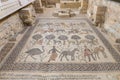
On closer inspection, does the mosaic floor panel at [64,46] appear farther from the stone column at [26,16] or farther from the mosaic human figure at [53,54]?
the stone column at [26,16]

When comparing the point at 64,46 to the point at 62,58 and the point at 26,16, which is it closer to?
the point at 62,58

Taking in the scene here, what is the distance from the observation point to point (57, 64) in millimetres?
2512

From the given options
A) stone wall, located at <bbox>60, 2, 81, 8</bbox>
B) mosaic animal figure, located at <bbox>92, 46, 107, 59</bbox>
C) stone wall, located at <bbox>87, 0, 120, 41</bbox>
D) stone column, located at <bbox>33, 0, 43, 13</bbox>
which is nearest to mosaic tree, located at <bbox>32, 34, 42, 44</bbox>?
mosaic animal figure, located at <bbox>92, 46, 107, 59</bbox>

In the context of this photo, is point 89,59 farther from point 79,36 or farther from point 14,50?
point 14,50

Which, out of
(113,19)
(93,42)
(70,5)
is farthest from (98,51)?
(70,5)

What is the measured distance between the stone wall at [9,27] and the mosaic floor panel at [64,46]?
67 cm

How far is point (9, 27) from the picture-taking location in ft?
12.6

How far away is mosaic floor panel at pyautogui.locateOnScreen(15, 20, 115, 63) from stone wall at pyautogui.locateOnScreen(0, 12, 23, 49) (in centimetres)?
67


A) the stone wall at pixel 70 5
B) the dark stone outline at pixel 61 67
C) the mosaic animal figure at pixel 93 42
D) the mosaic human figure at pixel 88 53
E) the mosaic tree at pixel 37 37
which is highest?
the stone wall at pixel 70 5

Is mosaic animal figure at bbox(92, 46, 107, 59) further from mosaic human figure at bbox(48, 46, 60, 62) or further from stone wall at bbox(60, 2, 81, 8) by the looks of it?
stone wall at bbox(60, 2, 81, 8)

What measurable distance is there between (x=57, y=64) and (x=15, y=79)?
0.88m

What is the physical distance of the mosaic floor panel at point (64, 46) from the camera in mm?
2686

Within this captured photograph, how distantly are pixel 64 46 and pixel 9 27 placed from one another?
201 cm

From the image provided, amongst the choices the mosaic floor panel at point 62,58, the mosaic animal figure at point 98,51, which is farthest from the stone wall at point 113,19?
the mosaic animal figure at point 98,51
